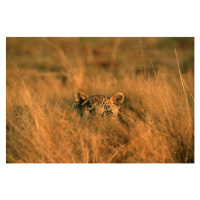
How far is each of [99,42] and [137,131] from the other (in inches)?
815

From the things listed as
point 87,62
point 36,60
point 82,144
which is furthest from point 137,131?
point 36,60

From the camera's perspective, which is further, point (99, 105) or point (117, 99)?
point (117, 99)

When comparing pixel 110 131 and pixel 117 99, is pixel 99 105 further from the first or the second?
pixel 110 131

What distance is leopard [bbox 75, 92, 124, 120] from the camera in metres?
4.12

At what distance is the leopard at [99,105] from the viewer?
4.12 meters

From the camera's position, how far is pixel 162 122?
12.6 ft

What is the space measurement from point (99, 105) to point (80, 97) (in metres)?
0.42

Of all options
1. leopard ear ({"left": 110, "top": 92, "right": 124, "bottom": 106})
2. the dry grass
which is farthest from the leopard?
the dry grass

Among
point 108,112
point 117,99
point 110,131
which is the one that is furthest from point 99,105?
point 110,131

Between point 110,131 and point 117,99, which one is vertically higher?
point 117,99

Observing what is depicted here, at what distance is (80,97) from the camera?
14.3 ft

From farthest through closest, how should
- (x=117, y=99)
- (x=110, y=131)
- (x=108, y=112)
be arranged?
(x=117, y=99)
(x=108, y=112)
(x=110, y=131)

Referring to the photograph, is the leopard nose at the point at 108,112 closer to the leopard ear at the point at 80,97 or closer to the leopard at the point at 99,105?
the leopard at the point at 99,105

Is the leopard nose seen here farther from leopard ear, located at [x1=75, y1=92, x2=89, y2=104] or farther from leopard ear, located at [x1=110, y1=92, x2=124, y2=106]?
leopard ear, located at [x1=75, y1=92, x2=89, y2=104]
